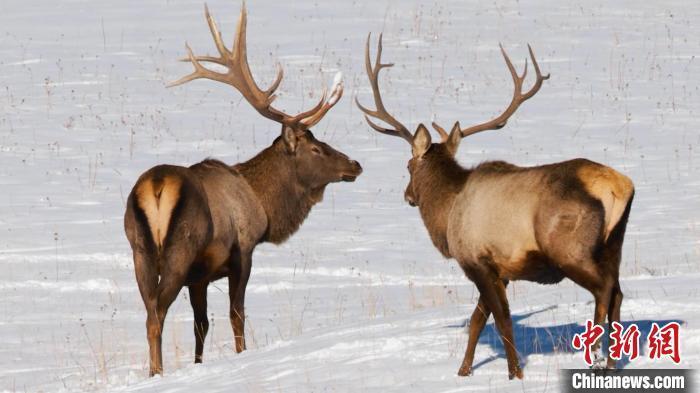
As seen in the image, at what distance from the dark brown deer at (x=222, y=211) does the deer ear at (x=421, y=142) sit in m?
1.48

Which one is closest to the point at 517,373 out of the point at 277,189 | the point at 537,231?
the point at 537,231

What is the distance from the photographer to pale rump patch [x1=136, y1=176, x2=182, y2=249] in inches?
330

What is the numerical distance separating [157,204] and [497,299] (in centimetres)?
247

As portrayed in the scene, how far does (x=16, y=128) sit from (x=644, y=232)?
8701mm

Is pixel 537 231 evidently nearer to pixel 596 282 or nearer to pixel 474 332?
pixel 596 282

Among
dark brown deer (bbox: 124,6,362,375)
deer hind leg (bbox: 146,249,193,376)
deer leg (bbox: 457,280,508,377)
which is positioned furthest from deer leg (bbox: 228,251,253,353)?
deer leg (bbox: 457,280,508,377)

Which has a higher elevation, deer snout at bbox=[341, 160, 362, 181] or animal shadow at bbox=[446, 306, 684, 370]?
deer snout at bbox=[341, 160, 362, 181]

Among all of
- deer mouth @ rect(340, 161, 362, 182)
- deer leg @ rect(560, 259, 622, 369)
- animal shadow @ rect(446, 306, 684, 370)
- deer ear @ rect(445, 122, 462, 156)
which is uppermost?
deer ear @ rect(445, 122, 462, 156)

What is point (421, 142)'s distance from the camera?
8.45 metres

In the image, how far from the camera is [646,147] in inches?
690

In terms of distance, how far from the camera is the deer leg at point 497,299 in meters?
6.89

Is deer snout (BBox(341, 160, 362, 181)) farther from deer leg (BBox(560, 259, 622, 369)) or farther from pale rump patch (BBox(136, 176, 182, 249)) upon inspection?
deer leg (BBox(560, 259, 622, 369))

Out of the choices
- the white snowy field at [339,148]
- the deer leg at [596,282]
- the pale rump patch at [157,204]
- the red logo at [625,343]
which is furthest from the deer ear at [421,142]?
the red logo at [625,343]

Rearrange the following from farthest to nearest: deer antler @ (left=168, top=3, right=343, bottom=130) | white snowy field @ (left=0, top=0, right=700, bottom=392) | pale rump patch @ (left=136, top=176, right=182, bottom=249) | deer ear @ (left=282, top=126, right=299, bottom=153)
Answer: deer antler @ (left=168, top=3, right=343, bottom=130) → deer ear @ (left=282, top=126, right=299, bottom=153) → pale rump patch @ (left=136, top=176, right=182, bottom=249) → white snowy field @ (left=0, top=0, right=700, bottom=392)
